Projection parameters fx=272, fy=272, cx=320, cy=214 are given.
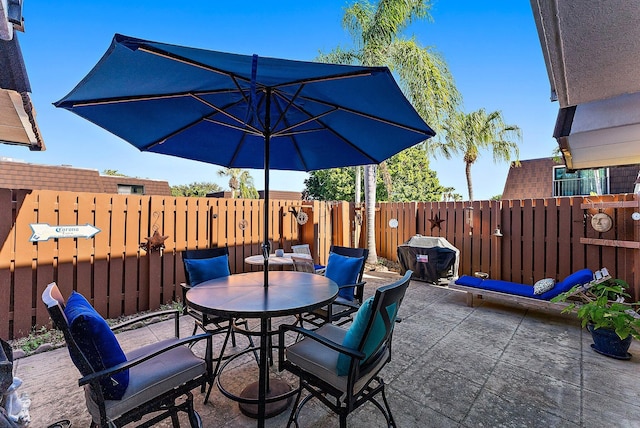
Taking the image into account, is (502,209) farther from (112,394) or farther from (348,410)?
(112,394)

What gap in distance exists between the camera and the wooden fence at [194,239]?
10.8 ft

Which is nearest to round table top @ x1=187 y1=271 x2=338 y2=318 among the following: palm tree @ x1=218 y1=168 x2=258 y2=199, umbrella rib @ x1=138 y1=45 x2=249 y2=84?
umbrella rib @ x1=138 y1=45 x2=249 y2=84

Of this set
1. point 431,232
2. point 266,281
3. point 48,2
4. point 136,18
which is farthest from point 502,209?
point 48,2

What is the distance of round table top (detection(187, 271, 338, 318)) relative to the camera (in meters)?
1.76

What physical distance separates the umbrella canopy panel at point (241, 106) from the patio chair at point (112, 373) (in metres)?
1.36

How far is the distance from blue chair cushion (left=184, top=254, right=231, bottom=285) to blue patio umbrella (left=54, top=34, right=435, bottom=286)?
3.66 ft

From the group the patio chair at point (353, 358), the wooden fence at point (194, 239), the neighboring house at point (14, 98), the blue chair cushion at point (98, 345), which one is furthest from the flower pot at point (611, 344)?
the neighboring house at point (14, 98)

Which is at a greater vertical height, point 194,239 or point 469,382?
point 194,239

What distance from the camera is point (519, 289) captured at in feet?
13.9

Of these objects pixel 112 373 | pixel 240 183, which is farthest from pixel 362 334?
pixel 240 183

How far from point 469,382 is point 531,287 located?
2.79 meters

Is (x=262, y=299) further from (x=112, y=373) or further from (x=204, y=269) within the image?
(x=204, y=269)

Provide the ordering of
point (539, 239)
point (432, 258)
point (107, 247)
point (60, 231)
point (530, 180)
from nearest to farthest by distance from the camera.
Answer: point (60, 231) < point (107, 247) < point (539, 239) < point (432, 258) < point (530, 180)

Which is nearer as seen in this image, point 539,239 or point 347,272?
point 347,272
